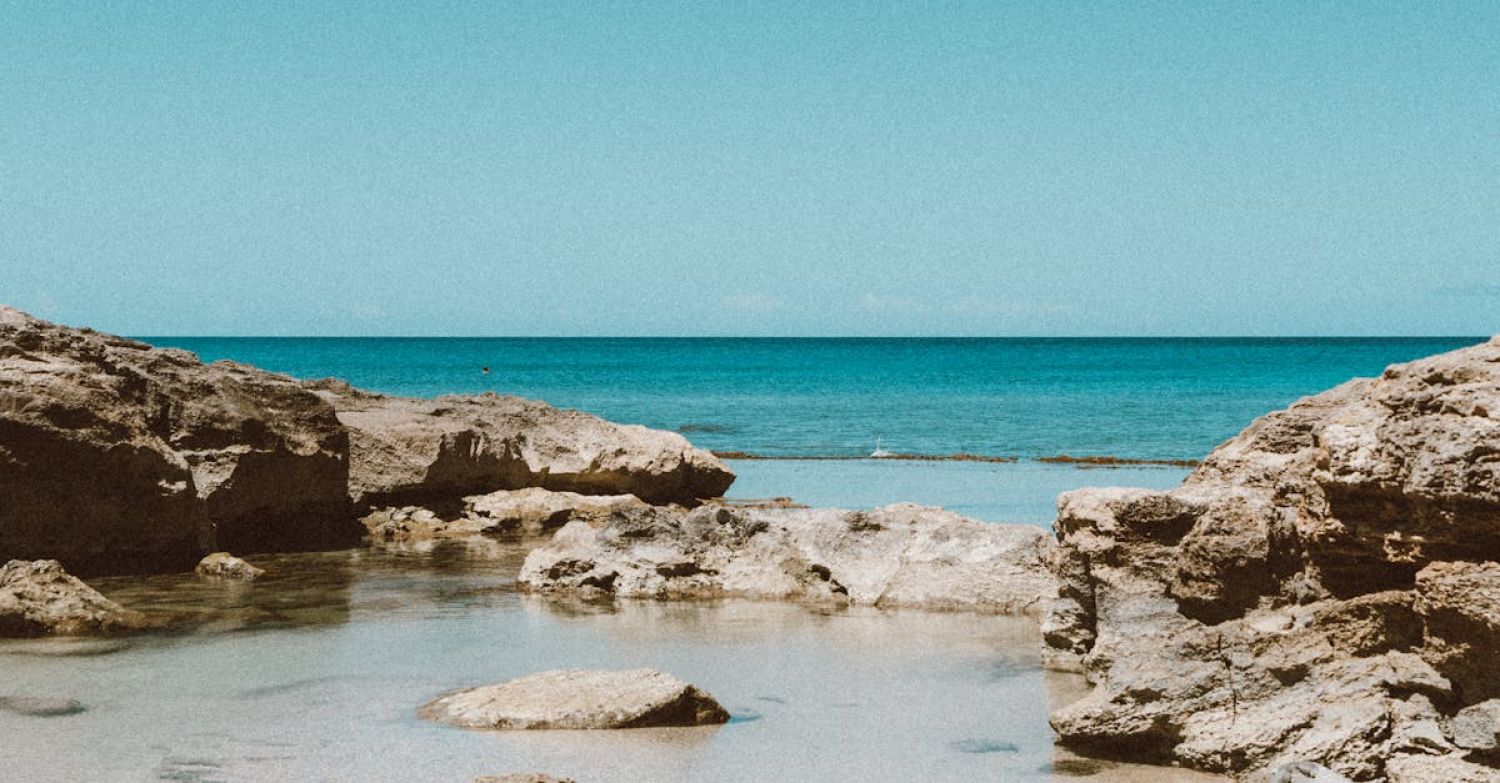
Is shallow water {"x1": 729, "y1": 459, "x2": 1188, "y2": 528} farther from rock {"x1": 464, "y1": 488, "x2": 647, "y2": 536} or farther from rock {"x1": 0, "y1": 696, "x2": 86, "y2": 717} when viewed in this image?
rock {"x1": 0, "y1": 696, "x2": 86, "y2": 717}

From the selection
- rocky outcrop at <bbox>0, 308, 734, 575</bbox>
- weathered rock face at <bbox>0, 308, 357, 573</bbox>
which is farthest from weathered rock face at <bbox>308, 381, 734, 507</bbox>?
weathered rock face at <bbox>0, 308, 357, 573</bbox>

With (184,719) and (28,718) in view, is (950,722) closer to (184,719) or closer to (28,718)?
(184,719)

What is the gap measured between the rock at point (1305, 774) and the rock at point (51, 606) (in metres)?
7.86

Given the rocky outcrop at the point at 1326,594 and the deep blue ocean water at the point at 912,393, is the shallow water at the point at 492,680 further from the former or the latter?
the deep blue ocean water at the point at 912,393

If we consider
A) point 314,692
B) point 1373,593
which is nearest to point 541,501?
point 314,692

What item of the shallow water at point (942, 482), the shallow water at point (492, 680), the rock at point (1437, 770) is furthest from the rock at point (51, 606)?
the shallow water at point (942, 482)

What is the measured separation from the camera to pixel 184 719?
25.9ft

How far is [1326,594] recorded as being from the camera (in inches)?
291

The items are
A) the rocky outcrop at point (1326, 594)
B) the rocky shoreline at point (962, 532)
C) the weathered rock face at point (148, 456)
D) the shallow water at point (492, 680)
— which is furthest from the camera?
the weathered rock face at point (148, 456)

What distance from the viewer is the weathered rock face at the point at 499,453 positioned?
17.2 metres

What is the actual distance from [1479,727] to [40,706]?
7257 mm

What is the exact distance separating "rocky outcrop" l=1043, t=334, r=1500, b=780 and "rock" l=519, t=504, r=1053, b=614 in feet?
10.6

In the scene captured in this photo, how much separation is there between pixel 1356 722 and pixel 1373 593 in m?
0.77

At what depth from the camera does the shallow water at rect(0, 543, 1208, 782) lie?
709 centimetres
